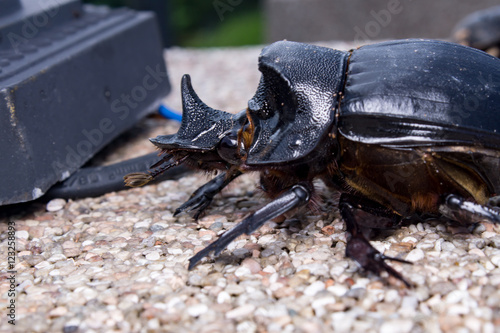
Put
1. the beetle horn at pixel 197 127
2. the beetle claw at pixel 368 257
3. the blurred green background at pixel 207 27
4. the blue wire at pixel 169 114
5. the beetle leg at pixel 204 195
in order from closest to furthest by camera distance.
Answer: the beetle claw at pixel 368 257 < the beetle horn at pixel 197 127 < the beetle leg at pixel 204 195 < the blue wire at pixel 169 114 < the blurred green background at pixel 207 27

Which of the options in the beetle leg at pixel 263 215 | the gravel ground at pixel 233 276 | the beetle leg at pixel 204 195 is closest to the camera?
the gravel ground at pixel 233 276

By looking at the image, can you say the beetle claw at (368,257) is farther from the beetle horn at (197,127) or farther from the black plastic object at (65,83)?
the black plastic object at (65,83)

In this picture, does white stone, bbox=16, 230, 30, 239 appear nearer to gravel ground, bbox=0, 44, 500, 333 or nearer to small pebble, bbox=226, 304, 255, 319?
gravel ground, bbox=0, 44, 500, 333

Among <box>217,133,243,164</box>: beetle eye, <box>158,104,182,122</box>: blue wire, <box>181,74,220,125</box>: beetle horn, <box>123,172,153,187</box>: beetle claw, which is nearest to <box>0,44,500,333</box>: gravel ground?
<box>123,172,153,187</box>: beetle claw

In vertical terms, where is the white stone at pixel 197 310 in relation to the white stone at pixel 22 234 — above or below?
above

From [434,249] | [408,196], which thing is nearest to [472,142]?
[408,196]

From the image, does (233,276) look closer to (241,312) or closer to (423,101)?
(241,312)

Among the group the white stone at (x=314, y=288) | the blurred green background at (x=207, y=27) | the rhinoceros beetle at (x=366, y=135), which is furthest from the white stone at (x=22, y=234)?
the blurred green background at (x=207, y=27)
